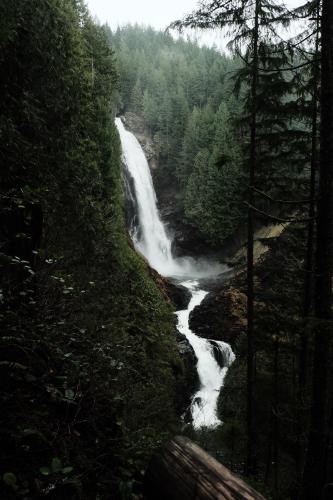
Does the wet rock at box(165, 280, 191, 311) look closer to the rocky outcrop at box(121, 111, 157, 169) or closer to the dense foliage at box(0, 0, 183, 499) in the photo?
the dense foliage at box(0, 0, 183, 499)

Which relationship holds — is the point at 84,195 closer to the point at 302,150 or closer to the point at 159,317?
the point at 302,150

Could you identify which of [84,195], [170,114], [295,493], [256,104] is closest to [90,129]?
[84,195]

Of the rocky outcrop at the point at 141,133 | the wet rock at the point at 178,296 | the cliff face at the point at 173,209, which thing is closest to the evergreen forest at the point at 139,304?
the wet rock at the point at 178,296

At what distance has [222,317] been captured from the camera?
2384 centimetres

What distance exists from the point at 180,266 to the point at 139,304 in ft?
93.1

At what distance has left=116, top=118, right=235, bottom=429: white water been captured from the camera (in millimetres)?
18938

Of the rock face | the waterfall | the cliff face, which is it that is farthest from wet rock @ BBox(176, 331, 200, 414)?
the cliff face

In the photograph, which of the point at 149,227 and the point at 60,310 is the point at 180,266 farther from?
the point at 60,310

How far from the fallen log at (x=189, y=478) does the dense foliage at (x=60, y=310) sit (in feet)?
0.78

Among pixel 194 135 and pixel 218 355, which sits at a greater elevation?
pixel 194 135

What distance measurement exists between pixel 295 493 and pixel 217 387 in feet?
33.9

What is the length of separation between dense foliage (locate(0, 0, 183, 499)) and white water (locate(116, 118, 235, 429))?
4840mm

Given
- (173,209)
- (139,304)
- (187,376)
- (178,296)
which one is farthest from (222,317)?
(173,209)

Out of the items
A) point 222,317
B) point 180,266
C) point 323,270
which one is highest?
point 323,270
